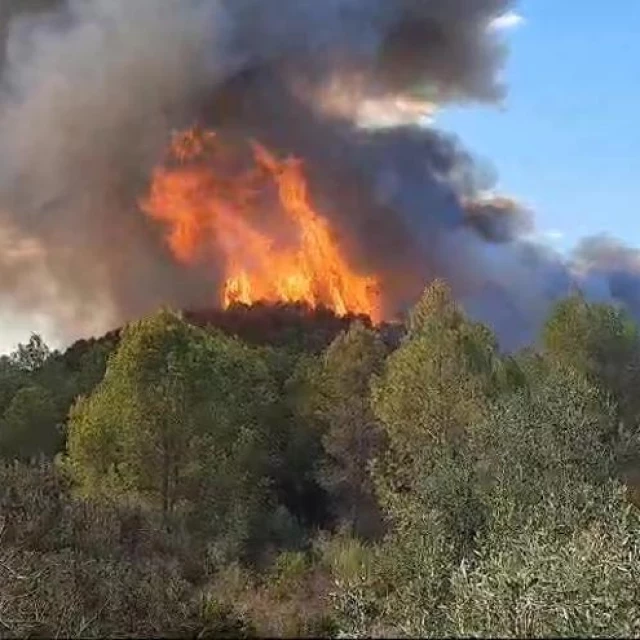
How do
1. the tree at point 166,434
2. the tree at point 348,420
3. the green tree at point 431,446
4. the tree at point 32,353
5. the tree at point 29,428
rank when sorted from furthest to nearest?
the tree at point 32,353 < the tree at point 348,420 < the tree at point 29,428 < the tree at point 166,434 < the green tree at point 431,446

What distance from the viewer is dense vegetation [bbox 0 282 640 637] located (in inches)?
457

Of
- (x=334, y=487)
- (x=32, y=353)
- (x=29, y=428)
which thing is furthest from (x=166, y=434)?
(x=32, y=353)

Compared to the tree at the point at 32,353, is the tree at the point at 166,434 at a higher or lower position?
lower

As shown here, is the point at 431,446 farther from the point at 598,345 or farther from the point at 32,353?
the point at 32,353

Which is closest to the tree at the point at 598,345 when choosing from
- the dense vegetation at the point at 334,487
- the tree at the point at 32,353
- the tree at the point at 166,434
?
the dense vegetation at the point at 334,487

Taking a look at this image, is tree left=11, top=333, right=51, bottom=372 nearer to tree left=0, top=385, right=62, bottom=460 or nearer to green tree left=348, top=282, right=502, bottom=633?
tree left=0, top=385, right=62, bottom=460

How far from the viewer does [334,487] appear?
40062 mm

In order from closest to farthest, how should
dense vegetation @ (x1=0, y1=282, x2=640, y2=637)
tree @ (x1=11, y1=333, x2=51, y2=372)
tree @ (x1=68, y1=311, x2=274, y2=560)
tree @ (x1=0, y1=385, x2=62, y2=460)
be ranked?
dense vegetation @ (x1=0, y1=282, x2=640, y2=637) < tree @ (x1=68, y1=311, x2=274, y2=560) < tree @ (x1=0, y1=385, x2=62, y2=460) < tree @ (x1=11, y1=333, x2=51, y2=372)

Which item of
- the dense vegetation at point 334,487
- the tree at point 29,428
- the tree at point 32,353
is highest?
the tree at point 32,353

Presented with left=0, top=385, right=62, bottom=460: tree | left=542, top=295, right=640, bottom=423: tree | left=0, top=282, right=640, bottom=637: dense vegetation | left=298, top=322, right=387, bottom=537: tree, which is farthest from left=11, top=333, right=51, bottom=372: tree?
left=542, top=295, right=640, bottom=423: tree

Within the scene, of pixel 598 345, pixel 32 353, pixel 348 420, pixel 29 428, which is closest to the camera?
pixel 29 428

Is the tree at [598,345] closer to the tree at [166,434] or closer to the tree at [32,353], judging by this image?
the tree at [166,434]

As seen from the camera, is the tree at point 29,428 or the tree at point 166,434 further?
the tree at point 29,428

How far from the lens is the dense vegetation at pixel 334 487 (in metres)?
11.6
